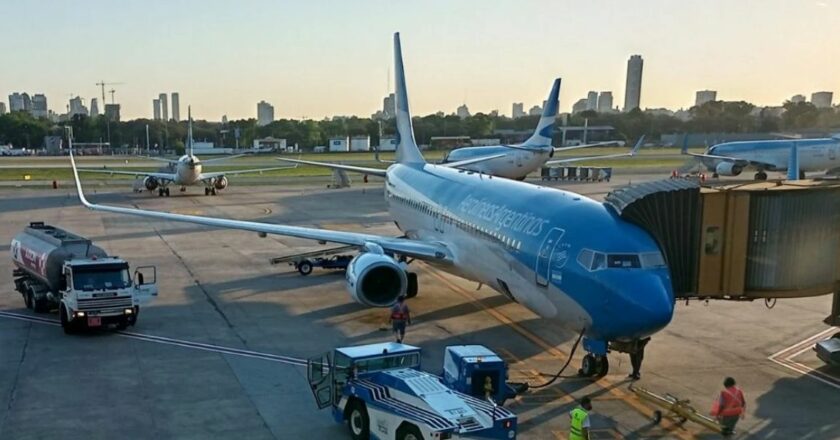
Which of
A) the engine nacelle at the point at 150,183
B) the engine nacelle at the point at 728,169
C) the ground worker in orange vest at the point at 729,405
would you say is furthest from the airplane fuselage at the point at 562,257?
the engine nacelle at the point at 728,169

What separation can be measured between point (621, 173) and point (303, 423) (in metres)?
90.9

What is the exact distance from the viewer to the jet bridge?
17531 mm

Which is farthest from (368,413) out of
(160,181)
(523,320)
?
(160,181)

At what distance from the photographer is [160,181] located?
67625 millimetres

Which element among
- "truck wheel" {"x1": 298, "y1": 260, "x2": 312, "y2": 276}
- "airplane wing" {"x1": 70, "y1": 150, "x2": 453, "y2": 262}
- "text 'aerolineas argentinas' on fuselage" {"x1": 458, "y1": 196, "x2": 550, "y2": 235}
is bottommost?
"truck wheel" {"x1": 298, "y1": 260, "x2": 312, "y2": 276}

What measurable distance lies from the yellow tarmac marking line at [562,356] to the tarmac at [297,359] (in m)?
0.05

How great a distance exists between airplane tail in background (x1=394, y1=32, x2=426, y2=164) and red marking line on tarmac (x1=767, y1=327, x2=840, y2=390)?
20.3 m

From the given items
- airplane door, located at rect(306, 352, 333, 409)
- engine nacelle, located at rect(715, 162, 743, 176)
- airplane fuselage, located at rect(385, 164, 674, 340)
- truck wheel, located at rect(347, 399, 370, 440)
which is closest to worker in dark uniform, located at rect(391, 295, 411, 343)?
airplane fuselage, located at rect(385, 164, 674, 340)

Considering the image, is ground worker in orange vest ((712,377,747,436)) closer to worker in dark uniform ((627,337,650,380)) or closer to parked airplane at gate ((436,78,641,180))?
worker in dark uniform ((627,337,650,380))

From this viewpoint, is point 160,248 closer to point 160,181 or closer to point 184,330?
point 184,330

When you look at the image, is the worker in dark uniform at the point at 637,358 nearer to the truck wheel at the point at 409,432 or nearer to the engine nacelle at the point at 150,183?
the truck wheel at the point at 409,432

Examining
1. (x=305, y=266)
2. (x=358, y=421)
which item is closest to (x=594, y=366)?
(x=358, y=421)

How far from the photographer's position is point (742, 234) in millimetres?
17953

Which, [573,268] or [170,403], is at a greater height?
[573,268]
